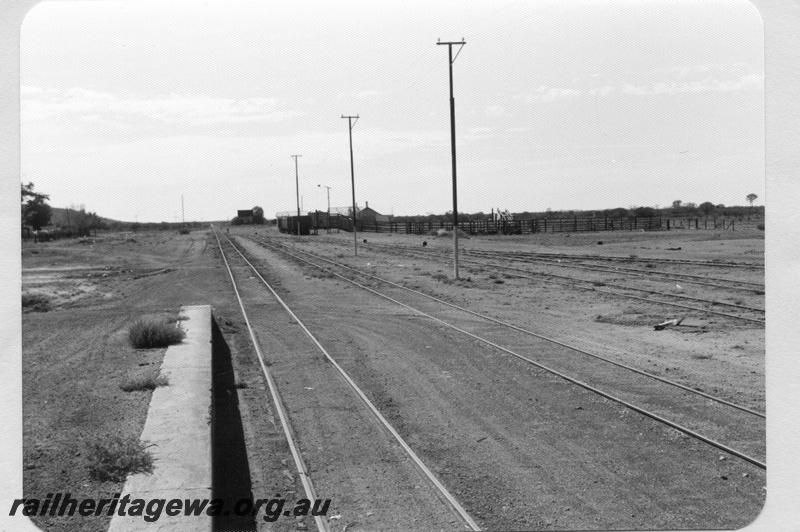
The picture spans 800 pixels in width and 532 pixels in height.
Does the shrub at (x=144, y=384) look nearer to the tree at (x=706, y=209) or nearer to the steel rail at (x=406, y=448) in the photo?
the steel rail at (x=406, y=448)

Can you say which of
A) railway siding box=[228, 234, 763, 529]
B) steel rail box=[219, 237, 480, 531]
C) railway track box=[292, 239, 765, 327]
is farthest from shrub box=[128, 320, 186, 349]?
railway track box=[292, 239, 765, 327]

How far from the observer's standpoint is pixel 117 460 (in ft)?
20.7

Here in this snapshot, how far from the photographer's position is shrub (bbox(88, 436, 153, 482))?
6.22 m

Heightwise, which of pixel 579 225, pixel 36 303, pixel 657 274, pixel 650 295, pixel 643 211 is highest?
pixel 643 211

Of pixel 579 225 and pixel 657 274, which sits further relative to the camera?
pixel 579 225

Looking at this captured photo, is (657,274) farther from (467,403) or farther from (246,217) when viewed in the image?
(246,217)

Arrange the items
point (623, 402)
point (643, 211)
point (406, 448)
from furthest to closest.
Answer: point (643, 211), point (623, 402), point (406, 448)

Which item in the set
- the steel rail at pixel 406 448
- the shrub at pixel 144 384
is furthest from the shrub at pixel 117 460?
the shrub at pixel 144 384

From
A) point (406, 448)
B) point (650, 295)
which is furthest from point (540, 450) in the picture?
point (650, 295)

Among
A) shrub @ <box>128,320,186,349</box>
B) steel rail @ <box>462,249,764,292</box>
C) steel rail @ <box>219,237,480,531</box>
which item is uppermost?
steel rail @ <box>462,249,764,292</box>

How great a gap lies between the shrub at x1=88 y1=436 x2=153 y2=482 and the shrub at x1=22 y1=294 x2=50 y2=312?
16.7 meters

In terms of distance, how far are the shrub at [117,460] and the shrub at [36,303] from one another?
16720 millimetres

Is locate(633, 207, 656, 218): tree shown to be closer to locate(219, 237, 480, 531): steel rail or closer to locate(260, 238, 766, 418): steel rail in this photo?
locate(260, 238, 766, 418): steel rail

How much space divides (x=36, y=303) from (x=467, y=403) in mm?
18276
